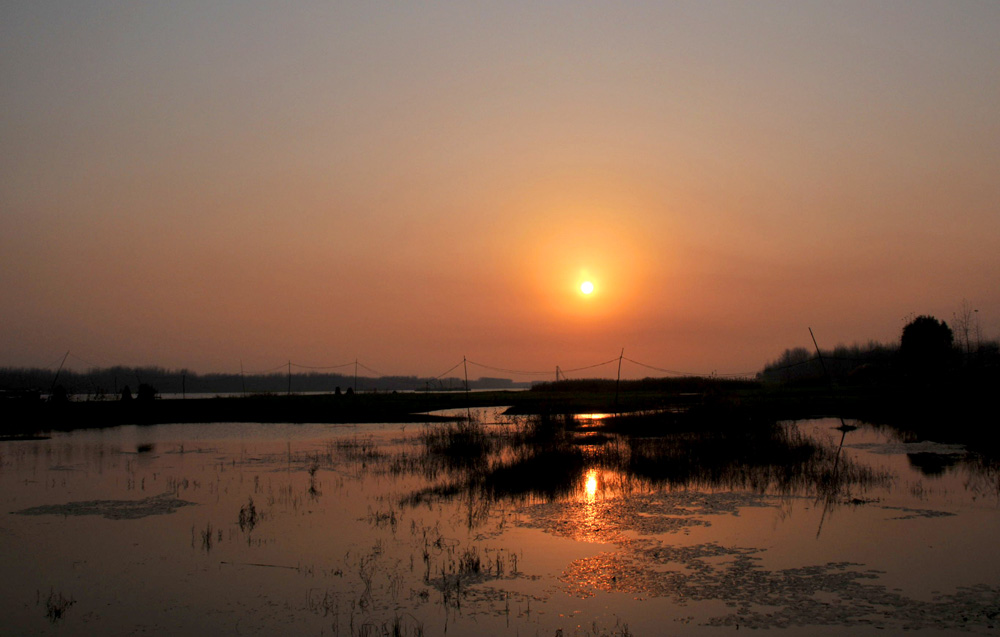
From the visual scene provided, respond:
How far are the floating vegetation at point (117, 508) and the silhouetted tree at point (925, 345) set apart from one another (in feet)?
183

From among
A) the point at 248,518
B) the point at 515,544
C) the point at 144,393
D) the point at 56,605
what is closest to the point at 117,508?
the point at 248,518

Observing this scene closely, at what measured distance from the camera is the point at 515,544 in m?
13.1

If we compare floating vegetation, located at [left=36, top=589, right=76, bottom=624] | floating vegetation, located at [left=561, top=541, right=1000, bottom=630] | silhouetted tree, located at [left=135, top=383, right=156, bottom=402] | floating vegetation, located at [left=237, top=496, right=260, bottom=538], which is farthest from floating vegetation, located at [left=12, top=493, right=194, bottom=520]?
silhouetted tree, located at [left=135, top=383, right=156, bottom=402]

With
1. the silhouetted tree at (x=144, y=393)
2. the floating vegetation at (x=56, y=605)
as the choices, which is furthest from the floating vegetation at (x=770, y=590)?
the silhouetted tree at (x=144, y=393)

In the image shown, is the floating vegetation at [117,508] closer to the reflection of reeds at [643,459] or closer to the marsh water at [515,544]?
the marsh water at [515,544]

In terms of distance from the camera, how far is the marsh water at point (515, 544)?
9.28m

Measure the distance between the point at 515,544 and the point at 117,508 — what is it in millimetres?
9858

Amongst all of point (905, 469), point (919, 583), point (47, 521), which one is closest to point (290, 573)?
point (47, 521)

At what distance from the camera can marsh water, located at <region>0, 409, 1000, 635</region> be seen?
365 inches

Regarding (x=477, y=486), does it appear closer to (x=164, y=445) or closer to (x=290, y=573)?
(x=290, y=573)

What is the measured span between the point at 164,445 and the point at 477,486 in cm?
1847

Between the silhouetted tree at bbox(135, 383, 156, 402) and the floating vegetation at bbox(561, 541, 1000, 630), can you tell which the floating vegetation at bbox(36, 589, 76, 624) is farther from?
the silhouetted tree at bbox(135, 383, 156, 402)

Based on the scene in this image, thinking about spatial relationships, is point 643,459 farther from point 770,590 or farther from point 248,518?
point 770,590

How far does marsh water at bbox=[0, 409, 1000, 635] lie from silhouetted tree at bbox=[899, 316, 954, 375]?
37168 mm
